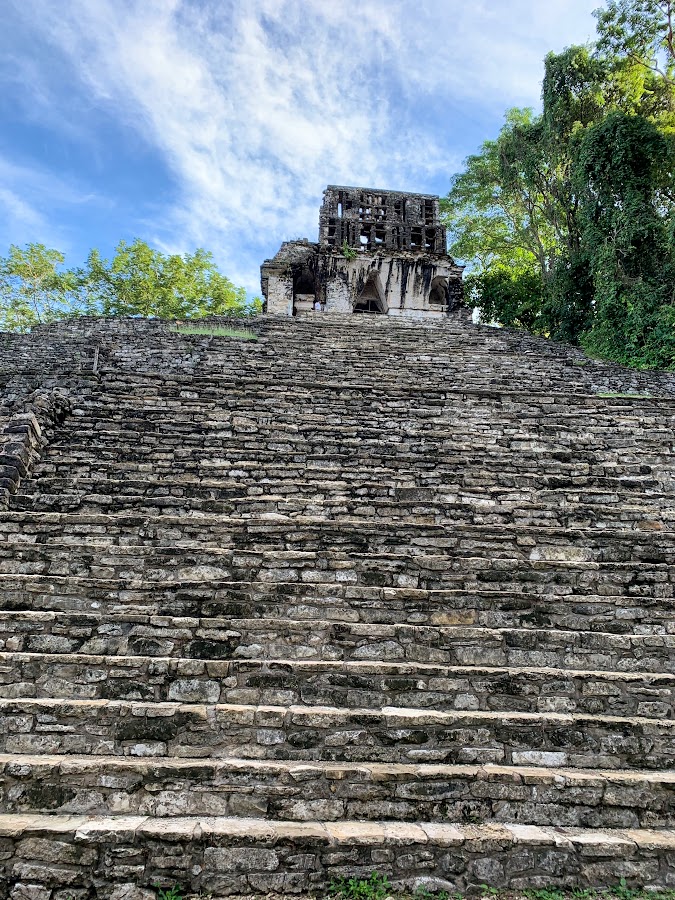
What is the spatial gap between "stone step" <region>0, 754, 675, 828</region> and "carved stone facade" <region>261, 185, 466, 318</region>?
1854 centimetres

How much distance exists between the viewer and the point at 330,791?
9.67ft

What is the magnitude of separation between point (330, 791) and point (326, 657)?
33.7 inches

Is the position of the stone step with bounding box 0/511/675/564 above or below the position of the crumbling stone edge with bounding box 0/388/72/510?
below

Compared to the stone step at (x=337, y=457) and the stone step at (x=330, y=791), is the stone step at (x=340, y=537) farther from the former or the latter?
the stone step at (x=330, y=791)

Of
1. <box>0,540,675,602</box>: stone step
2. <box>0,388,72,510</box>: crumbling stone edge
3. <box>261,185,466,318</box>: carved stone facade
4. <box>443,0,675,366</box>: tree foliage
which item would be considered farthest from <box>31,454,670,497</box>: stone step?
<box>261,185,466,318</box>: carved stone facade

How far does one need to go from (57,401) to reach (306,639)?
4.92m

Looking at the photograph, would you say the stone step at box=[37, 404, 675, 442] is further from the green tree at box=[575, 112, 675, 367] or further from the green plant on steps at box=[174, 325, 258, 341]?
the green tree at box=[575, 112, 675, 367]

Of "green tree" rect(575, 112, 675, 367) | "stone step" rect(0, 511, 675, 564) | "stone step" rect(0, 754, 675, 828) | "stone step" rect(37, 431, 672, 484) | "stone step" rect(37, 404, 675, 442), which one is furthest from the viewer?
"green tree" rect(575, 112, 675, 367)

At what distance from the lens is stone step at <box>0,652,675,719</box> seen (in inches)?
133

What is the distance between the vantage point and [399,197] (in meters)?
23.2

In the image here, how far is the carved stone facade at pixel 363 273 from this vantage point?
67.3 feet

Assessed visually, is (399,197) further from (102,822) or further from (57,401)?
(102,822)

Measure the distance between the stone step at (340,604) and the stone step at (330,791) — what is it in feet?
3.37

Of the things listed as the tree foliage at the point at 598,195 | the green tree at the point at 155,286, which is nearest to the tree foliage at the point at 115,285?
the green tree at the point at 155,286
